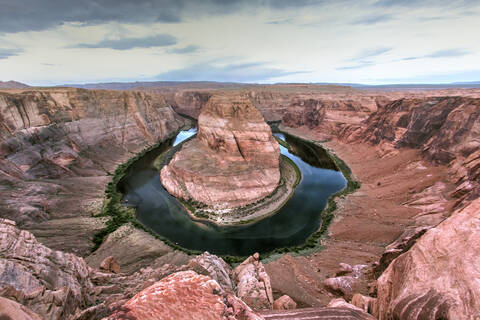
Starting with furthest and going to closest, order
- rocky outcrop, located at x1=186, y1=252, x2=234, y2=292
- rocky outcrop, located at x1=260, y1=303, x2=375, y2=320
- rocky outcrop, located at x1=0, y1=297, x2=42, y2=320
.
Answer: rocky outcrop, located at x1=186, y1=252, x2=234, y2=292, rocky outcrop, located at x1=260, y1=303, x2=375, y2=320, rocky outcrop, located at x1=0, y1=297, x2=42, y2=320

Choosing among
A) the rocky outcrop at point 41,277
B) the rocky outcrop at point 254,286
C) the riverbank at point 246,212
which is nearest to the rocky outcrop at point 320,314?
the rocky outcrop at point 254,286

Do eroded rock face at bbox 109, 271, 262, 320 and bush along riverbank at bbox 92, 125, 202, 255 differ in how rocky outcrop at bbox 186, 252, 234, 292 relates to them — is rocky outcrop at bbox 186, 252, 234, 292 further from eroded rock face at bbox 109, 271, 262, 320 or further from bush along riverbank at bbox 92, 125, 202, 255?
bush along riverbank at bbox 92, 125, 202, 255

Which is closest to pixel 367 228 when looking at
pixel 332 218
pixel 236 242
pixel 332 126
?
pixel 332 218

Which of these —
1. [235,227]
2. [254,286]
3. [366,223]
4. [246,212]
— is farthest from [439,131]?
[254,286]

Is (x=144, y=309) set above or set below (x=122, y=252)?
above

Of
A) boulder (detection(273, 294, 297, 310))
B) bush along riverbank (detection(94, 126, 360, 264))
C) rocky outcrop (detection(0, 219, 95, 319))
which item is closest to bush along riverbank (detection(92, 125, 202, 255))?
bush along riverbank (detection(94, 126, 360, 264))

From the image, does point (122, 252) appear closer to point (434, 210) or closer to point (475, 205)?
point (475, 205)

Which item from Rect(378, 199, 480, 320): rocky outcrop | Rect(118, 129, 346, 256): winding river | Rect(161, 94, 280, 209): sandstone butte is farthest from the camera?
Rect(161, 94, 280, 209): sandstone butte

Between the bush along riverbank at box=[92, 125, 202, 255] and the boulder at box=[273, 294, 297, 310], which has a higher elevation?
the boulder at box=[273, 294, 297, 310]
